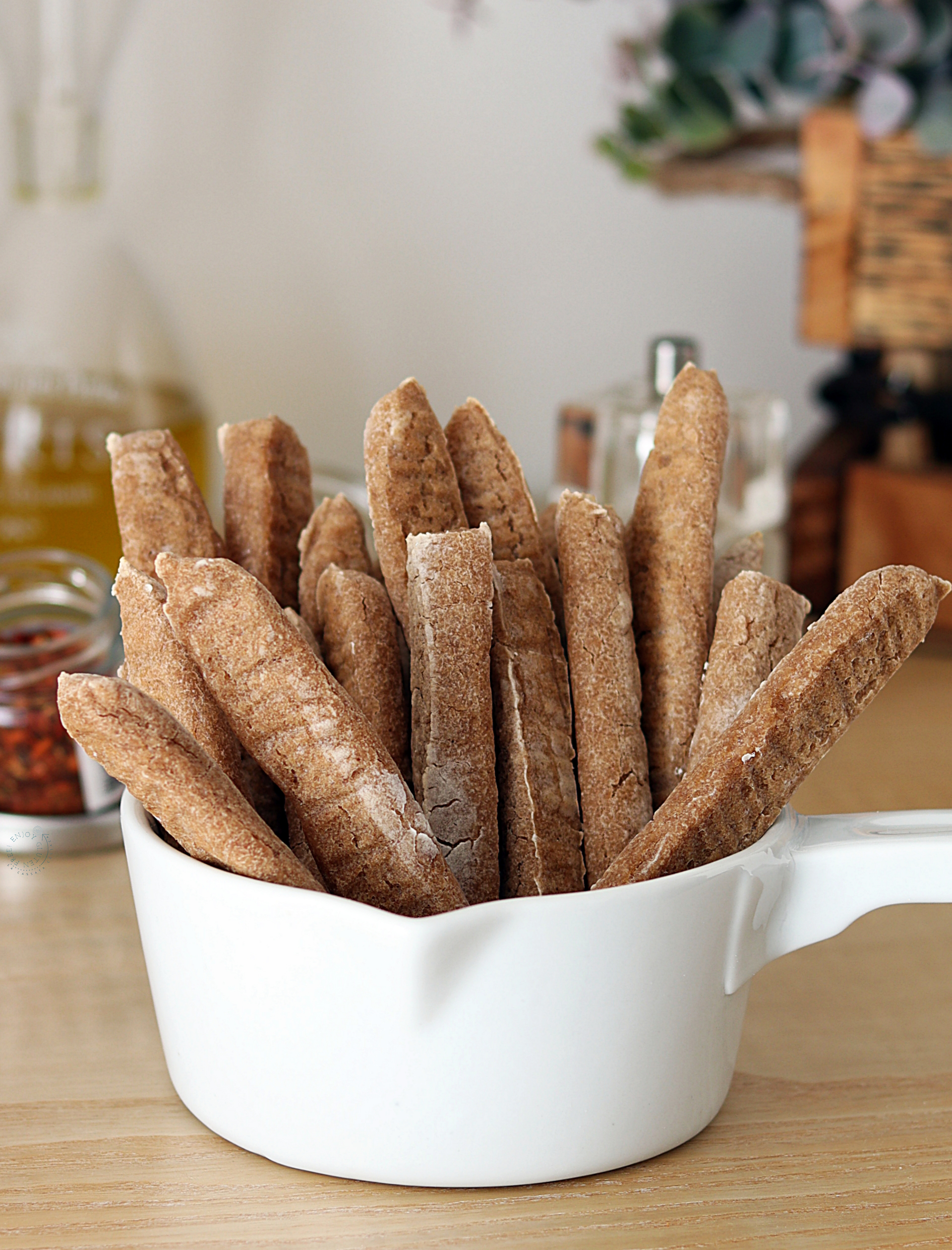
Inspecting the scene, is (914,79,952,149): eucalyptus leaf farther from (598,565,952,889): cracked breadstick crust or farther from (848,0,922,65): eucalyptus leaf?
(598,565,952,889): cracked breadstick crust

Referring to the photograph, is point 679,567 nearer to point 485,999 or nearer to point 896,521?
point 485,999

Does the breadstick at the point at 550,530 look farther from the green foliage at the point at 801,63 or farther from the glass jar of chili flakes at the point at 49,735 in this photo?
the green foliage at the point at 801,63

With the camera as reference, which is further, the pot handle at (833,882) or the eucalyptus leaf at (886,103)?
the eucalyptus leaf at (886,103)

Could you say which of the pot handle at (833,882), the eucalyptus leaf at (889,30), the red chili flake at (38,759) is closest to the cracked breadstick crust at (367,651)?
the pot handle at (833,882)

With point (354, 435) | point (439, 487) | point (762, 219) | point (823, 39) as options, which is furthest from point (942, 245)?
point (439, 487)

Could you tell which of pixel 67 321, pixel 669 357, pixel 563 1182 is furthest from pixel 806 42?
pixel 563 1182

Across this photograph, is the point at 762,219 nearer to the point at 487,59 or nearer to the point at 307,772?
the point at 487,59
